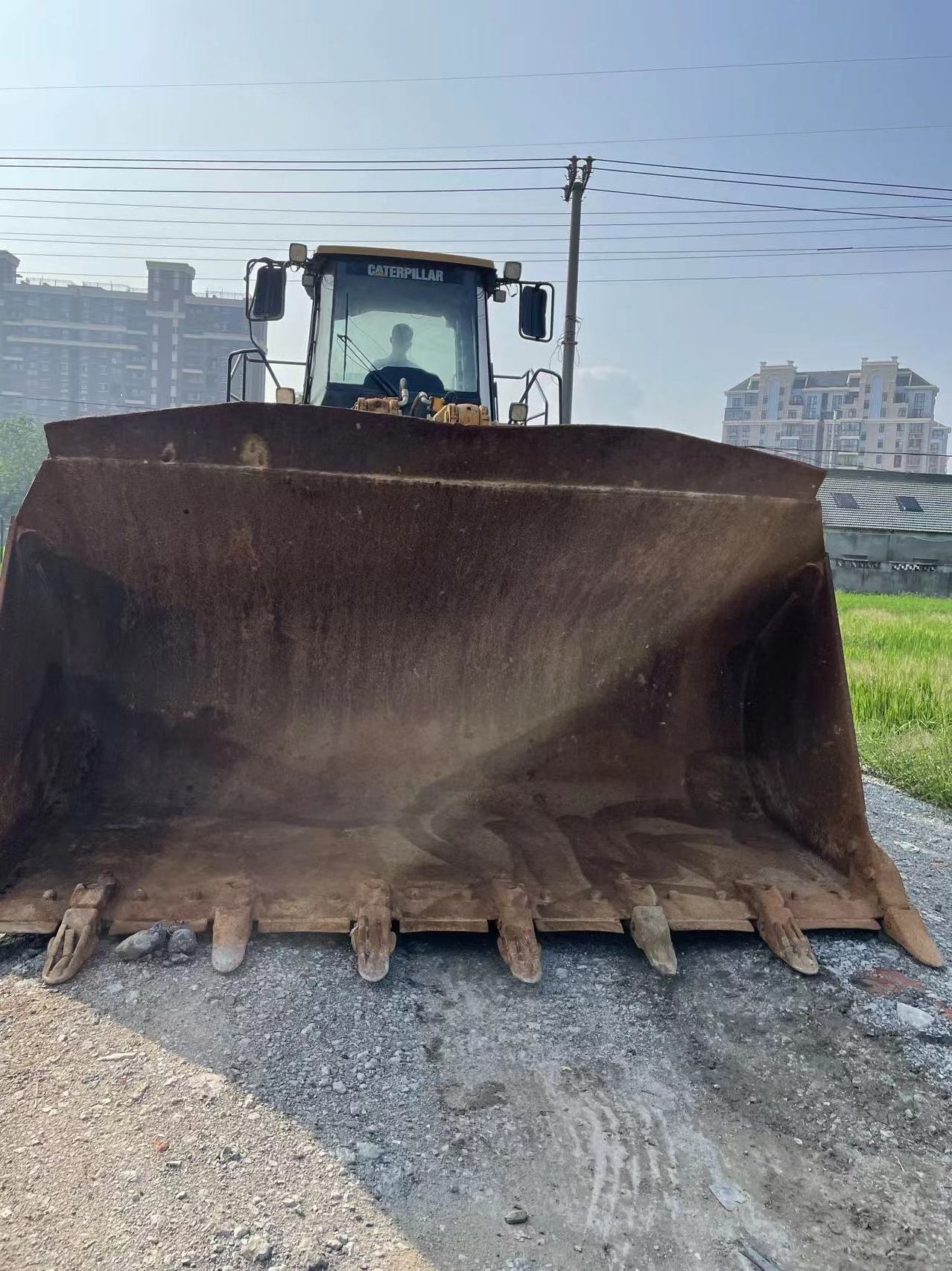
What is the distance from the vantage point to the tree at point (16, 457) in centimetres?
4591

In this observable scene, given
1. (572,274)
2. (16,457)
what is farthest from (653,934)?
(16,457)

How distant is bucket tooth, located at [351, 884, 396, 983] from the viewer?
2283mm

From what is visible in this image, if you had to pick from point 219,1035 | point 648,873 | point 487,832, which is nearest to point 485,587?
point 487,832

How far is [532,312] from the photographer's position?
199 inches

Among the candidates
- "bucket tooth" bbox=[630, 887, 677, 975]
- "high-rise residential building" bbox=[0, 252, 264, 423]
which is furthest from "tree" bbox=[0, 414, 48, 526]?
"bucket tooth" bbox=[630, 887, 677, 975]

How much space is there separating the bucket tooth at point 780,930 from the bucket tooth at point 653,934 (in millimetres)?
259

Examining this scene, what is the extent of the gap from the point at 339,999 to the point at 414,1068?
298mm

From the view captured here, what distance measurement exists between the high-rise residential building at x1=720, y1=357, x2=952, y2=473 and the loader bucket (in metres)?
88.5

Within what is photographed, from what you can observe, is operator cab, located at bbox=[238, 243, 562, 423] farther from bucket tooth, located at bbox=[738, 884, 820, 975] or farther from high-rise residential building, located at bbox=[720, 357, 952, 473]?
high-rise residential building, located at bbox=[720, 357, 952, 473]

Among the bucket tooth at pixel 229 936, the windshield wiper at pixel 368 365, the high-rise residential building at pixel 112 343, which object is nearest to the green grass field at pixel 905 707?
the windshield wiper at pixel 368 365

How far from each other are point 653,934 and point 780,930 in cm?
35

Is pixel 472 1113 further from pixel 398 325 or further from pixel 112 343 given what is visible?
pixel 112 343

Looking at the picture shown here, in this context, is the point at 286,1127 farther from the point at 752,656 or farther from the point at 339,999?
the point at 752,656

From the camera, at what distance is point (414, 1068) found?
1994 mm
